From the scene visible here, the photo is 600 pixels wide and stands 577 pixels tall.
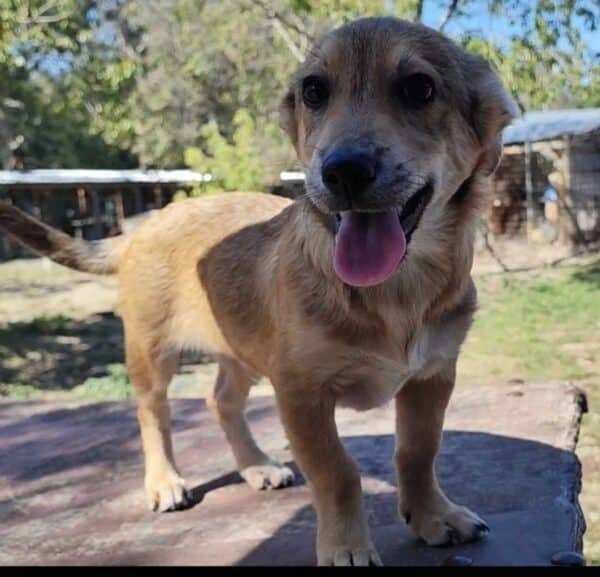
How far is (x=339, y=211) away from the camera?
75.7 inches

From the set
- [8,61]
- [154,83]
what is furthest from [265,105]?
[154,83]

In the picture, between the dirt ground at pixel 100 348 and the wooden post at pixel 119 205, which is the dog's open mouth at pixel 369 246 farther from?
the wooden post at pixel 119 205

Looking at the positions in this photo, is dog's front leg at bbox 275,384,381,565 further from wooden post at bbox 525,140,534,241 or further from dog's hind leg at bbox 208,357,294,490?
wooden post at bbox 525,140,534,241

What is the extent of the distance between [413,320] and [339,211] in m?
0.41

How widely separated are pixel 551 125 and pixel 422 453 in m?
8.76

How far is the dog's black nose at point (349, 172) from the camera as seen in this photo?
71.3 inches

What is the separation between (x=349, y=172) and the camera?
5.95ft

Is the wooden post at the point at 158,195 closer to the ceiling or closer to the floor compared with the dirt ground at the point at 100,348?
closer to the ceiling

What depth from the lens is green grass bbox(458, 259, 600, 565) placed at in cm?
488

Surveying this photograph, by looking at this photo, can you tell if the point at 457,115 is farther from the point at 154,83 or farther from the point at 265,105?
the point at 154,83

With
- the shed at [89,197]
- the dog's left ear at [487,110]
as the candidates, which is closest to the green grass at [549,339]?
the dog's left ear at [487,110]

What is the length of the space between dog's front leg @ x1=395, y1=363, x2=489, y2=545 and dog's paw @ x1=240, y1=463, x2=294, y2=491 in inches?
29.5

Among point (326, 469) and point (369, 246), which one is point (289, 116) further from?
point (326, 469)

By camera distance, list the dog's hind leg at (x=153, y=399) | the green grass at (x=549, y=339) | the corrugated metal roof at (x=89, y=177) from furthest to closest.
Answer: the corrugated metal roof at (x=89, y=177), the green grass at (x=549, y=339), the dog's hind leg at (x=153, y=399)
